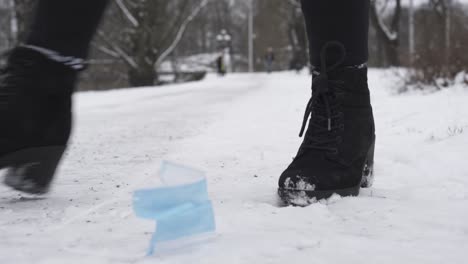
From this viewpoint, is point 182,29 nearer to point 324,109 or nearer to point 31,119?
point 324,109

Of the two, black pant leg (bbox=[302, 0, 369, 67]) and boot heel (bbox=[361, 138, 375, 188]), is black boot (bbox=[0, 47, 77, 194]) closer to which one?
black pant leg (bbox=[302, 0, 369, 67])

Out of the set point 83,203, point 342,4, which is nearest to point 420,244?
point 342,4

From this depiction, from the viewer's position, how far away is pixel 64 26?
4.06ft

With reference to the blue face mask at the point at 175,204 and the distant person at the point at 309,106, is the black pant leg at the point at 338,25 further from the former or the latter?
the blue face mask at the point at 175,204

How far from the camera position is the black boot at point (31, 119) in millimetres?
1195

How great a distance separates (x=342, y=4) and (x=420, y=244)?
26.8 inches

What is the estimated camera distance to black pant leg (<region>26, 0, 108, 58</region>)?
1231 mm

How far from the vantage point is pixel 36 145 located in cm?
121

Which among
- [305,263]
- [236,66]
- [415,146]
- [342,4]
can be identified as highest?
[342,4]

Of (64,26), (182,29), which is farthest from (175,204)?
(182,29)

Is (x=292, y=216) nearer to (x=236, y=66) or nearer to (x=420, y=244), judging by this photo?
(x=420, y=244)

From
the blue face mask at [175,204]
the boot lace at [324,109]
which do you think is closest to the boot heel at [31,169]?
the blue face mask at [175,204]

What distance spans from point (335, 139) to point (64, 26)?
2.34 ft

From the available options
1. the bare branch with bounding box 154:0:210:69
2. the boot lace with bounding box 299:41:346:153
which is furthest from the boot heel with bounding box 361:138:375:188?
the bare branch with bounding box 154:0:210:69
